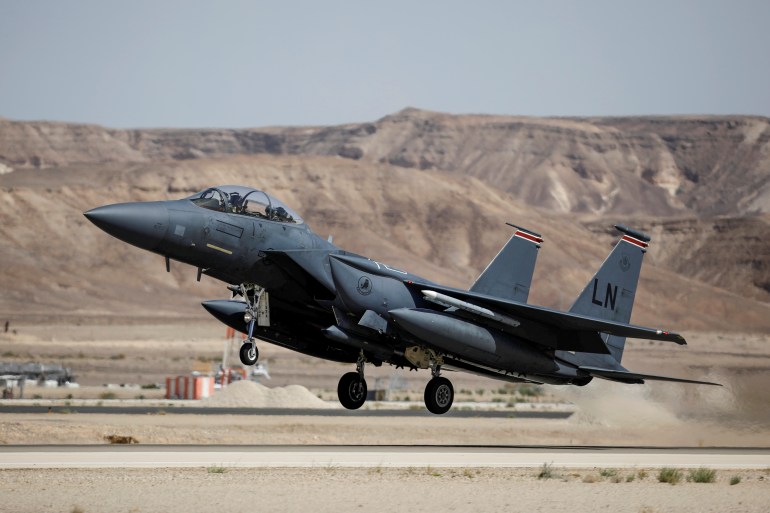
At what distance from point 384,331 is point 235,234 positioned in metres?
3.63

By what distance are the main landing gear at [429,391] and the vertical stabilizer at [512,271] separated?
2.85m

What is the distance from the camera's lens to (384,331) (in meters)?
23.5

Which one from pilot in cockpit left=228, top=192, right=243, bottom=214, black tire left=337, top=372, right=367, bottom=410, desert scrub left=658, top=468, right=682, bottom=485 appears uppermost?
pilot in cockpit left=228, top=192, right=243, bottom=214

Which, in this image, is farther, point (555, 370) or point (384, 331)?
point (555, 370)

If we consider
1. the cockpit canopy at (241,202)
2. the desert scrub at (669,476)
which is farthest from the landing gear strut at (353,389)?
the desert scrub at (669,476)

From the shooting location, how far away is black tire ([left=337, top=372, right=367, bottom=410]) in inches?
1003

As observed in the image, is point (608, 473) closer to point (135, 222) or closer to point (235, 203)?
point (235, 203)

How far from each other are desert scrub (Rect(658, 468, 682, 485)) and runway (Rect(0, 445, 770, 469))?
1968 millimetres

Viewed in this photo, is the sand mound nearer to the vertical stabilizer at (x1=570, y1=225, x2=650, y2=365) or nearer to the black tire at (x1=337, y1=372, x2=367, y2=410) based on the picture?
the vertical stabilizer at (x1=570, y1=225, x2=650, y2=365)

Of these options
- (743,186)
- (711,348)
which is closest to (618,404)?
(711,348)

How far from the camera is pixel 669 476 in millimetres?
21516

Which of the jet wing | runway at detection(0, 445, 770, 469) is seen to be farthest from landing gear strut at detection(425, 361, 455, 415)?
the jet wing

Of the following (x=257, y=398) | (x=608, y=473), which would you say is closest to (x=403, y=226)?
(x=257, y=398)

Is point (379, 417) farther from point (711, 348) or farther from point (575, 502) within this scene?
point (711, 348)
